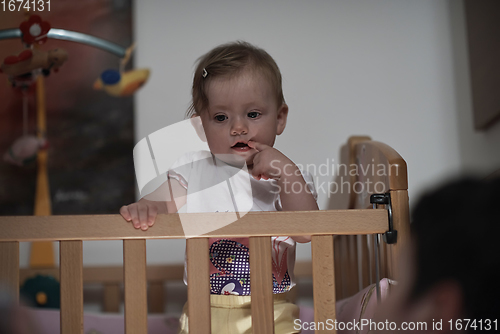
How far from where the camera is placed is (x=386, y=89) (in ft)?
4.86

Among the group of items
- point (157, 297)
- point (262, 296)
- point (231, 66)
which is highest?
point (231, 66)

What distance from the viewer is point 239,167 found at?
3.24 feet

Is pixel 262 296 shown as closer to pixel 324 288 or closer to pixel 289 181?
pixel 324 288

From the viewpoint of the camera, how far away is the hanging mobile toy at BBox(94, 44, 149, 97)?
138 centimetres

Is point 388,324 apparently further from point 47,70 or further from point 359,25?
point 359,25

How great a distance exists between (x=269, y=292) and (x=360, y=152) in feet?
1.98

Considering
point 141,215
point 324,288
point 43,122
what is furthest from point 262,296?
point 43,122

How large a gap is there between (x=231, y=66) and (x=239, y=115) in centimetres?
10

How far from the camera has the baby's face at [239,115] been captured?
0.93 meters

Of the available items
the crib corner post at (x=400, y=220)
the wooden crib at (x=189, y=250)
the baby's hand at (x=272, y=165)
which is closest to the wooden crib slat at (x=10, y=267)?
the wooden crib at (x=189, y=250)

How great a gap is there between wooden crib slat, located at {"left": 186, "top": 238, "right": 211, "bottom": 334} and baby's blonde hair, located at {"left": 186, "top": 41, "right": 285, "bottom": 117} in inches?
13.8

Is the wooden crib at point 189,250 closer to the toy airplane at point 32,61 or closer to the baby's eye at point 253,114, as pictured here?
the baby's eye at point 253,114

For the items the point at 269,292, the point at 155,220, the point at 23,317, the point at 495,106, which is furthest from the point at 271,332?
the point at 495,106

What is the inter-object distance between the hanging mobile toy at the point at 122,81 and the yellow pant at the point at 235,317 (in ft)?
2.42
